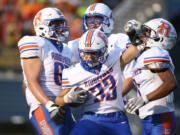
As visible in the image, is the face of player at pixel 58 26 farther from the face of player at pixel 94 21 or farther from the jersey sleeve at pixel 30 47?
the face of player at pixel 94 21

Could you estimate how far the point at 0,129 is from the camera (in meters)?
10.6

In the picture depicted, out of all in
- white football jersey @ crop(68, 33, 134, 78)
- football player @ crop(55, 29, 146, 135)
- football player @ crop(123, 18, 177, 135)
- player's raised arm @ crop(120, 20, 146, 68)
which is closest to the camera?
football player @ crop(55, 29, 146, 135)

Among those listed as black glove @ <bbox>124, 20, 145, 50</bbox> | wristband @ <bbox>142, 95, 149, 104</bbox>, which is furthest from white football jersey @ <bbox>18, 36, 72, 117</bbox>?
wristband @ <bbox>142, 95, 149, 104</bbox>

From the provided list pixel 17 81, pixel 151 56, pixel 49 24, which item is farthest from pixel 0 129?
pixel 151 56

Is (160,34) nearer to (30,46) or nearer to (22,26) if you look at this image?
→ (30,46)

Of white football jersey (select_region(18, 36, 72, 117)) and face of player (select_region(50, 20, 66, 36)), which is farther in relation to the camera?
face of player (select_region(50, 20, 66, 36))

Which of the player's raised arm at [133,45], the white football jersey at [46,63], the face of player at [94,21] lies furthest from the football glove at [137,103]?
the face of player at [94,21]

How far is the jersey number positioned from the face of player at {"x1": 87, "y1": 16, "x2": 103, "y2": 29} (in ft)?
3.87

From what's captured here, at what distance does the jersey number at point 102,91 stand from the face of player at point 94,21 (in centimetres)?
118

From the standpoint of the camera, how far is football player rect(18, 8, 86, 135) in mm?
5039

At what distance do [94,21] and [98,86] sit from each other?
4.18ft

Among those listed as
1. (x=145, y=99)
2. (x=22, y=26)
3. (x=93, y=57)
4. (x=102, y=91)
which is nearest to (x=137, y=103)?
(x=145, y=99)

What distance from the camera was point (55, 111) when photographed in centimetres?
483

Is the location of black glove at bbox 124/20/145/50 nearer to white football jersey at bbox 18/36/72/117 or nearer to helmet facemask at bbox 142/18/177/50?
helmet facemask at bbox 142/18/177/50
